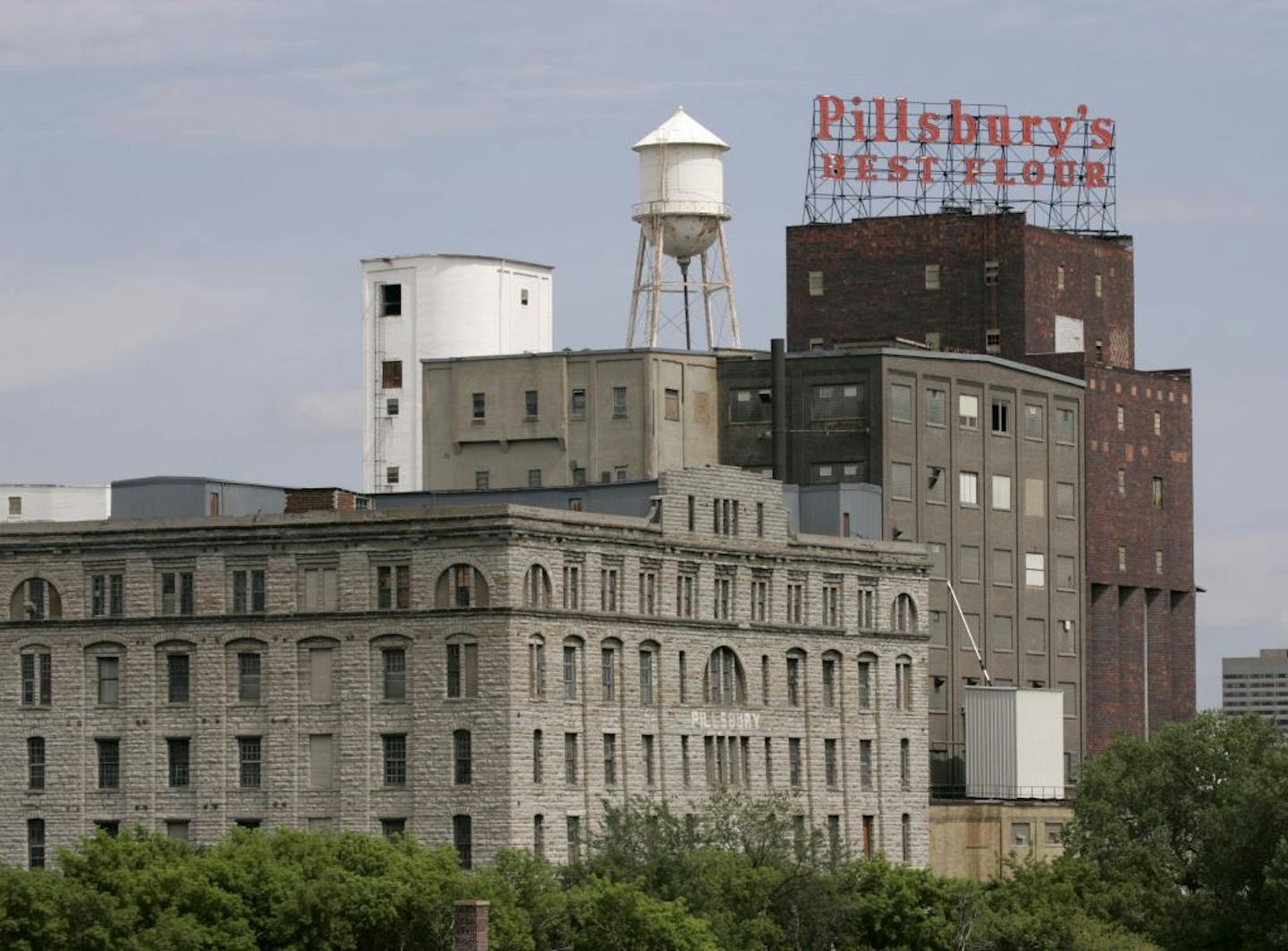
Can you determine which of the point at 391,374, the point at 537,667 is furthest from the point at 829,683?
the point at 391,374

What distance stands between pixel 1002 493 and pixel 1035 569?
5.26 meters

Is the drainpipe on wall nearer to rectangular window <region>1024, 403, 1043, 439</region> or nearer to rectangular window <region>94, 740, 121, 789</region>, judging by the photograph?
rectangular window <region>1024, 403, 1043, 439</region>

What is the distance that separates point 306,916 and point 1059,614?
7173 centimetres

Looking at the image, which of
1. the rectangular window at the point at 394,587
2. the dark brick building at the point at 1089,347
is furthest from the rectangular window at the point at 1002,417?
the rectangular window at the point at 394,587

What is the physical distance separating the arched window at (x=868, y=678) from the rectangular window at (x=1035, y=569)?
24648 mm

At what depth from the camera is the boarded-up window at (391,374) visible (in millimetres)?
187875

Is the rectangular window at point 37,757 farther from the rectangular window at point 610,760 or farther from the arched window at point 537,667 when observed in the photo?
the rectangular window at point 610,760

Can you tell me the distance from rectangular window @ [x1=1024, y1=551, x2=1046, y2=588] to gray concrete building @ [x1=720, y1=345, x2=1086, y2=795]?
6 cm

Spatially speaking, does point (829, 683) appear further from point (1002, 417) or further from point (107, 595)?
point (107, 595)

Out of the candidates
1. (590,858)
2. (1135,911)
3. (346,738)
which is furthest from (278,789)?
(1135,911)

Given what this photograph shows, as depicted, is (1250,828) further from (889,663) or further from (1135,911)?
(889,663)

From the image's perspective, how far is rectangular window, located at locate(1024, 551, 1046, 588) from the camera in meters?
181

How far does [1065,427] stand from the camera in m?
183

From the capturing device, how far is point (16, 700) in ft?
478
